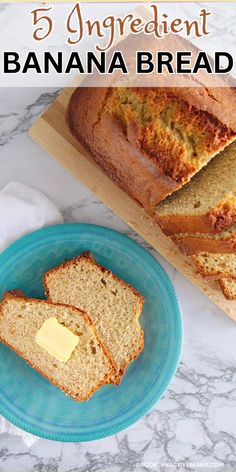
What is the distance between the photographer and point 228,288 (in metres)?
2.86

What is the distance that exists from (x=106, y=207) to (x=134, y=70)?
661mm

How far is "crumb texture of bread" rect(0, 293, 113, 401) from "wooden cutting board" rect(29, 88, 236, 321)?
47 cm

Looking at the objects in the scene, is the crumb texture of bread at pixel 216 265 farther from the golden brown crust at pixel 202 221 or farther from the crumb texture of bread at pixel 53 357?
→ the crumb texture of bread at pixel 53 357

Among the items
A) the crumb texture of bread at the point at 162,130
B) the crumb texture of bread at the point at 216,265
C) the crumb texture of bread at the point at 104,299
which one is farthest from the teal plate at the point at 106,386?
the crumb texture of bread at the point at 162,130

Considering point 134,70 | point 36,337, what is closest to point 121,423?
point 36,337

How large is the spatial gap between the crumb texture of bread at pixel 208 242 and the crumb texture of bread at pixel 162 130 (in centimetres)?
23

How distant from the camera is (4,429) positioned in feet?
9.84

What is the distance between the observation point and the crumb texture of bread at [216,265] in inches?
110

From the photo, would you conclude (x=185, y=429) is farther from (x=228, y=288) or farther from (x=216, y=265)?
(x=216, y=265)

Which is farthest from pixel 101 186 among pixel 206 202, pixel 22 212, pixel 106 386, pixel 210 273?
pixel 106 386

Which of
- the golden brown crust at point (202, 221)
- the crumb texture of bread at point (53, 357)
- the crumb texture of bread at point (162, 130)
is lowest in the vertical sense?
the crumb texture of bread at point (53, 357)

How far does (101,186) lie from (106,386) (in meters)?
0.91

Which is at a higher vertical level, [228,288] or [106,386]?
[228,288]

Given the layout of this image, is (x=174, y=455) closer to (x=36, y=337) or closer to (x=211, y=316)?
(x=211, y=316)
